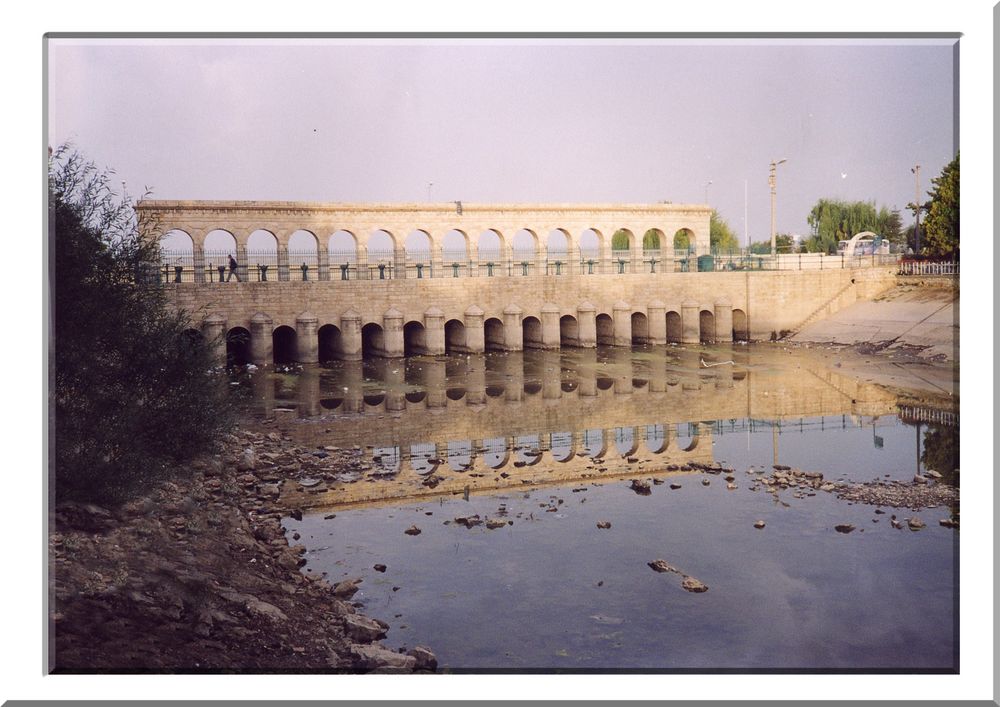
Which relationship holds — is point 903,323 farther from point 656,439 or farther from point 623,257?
point 656,439

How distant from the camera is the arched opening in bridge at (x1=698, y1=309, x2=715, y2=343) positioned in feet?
113

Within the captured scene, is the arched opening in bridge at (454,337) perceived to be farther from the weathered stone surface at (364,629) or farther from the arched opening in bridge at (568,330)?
the weathered stone surface at (364,629)

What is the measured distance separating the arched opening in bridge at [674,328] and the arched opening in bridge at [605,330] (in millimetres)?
2650

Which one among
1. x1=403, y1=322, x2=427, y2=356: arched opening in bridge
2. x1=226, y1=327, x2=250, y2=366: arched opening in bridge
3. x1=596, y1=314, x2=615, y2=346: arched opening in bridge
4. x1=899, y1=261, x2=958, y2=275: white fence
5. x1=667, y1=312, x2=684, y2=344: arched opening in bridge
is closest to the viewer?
x1=226, y1=327, x2=250, y2=366: arched opening in bridge

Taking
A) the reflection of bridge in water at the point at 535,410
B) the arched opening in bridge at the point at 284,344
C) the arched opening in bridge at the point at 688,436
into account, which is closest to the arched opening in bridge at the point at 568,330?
the reflection of bridge in water at the point at 535,410

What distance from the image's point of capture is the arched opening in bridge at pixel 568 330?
109 ft

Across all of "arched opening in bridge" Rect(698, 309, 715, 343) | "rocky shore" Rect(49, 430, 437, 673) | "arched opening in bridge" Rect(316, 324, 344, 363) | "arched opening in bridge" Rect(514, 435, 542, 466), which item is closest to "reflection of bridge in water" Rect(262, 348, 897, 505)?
"arched opening in bridge" Rect(514, 435, 542, 466)

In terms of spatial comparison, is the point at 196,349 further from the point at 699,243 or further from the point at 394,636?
the point at 699,243

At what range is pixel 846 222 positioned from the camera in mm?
54875

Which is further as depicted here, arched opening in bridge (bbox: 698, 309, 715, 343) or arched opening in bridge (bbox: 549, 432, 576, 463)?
arched opening in bridge (bbox: 698, 309, 715, 343)

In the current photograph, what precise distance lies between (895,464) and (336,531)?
883 cm

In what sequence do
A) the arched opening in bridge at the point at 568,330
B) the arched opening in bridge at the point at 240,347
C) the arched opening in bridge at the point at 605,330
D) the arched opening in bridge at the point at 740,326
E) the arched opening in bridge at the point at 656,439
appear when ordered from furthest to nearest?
the arched opening in bridge at the point at 740,326
the arched opening in bridge at the point at 605,330
the arched opening in bridge at the point at 568,330
the arched opening in bridge at the point at 240,347
the arched opening in bridge at the point at 656,439

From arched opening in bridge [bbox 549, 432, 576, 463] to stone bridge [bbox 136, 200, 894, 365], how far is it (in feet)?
42.8

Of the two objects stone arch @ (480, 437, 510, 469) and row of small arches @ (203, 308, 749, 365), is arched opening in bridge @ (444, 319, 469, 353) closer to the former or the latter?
row of small arches @ (203, 308, 749, 365)
